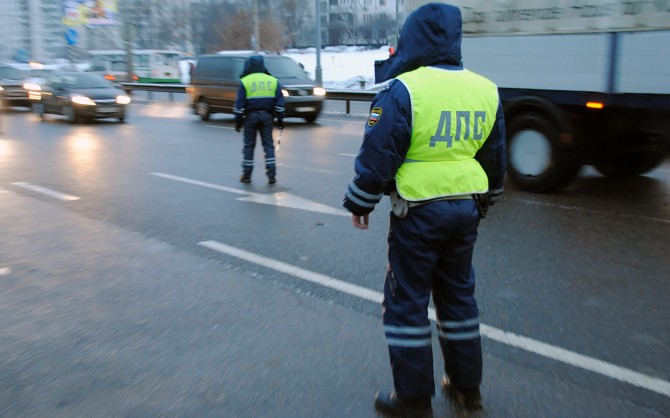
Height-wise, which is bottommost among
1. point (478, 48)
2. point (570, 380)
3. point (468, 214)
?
point (570, 380)

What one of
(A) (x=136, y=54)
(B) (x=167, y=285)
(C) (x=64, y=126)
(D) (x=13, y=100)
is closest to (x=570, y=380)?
(B) (x=167, y=285)

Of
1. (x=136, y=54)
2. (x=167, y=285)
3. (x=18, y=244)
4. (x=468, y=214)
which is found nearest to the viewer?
(x=468, y=214)

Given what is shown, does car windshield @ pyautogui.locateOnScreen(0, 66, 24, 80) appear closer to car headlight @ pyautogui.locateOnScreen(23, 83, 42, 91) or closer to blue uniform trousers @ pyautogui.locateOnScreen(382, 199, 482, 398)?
car headlight @ pyautogui.locateOnScreen(23, 83, 42, 91)

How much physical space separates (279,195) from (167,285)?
3.92 metres

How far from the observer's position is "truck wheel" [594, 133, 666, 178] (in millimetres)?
9008

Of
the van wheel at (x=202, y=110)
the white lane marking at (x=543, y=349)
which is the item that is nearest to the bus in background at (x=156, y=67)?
the van wheel at (x=202, y=110)

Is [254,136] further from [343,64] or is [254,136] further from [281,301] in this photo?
[343,64]

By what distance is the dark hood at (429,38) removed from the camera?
2.96 m

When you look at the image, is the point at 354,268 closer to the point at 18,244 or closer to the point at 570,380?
the point at 570,380

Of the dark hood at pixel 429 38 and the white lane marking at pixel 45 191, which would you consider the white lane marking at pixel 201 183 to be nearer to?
the white lane marking at pixel 45 191

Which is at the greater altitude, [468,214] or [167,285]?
[468,214]

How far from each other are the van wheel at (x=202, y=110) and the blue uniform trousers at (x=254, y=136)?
11736mm

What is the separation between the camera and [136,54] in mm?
51938

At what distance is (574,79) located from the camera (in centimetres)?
807
